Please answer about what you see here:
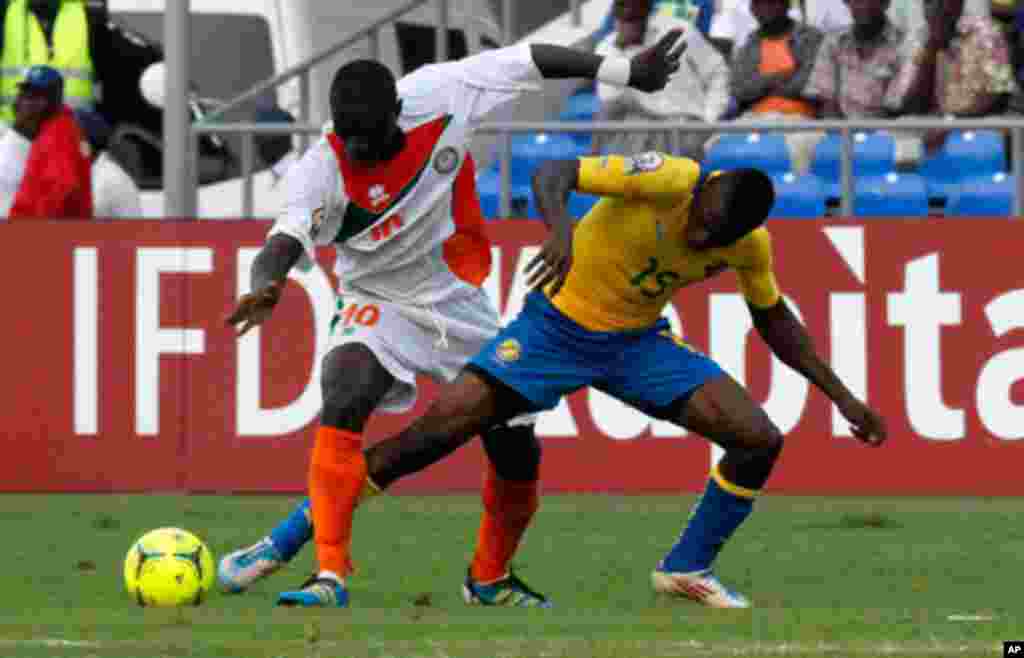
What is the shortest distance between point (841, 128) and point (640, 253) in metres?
5.54

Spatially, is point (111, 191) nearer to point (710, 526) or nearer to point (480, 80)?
point (480, 80)

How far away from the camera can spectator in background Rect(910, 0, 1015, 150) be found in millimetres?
15469

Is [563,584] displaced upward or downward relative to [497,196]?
downward

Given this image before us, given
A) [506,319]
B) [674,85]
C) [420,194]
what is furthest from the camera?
[674,85]

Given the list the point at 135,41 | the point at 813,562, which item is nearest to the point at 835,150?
the point at 813,562

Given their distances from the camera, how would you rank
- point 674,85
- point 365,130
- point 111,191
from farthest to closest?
point 111,191 → point 674,85 → point 365,130

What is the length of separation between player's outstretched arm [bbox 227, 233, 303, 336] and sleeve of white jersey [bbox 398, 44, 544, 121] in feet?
3.11

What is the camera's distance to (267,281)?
849cm

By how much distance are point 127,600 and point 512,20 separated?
32.1 ft

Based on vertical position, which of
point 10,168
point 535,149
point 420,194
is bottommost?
point 10,168

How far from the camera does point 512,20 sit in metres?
18.5

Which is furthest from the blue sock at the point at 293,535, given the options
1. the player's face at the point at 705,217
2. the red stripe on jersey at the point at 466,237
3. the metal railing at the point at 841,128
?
the metal railing at the point at 841,128

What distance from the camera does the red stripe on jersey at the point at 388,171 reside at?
920 cm

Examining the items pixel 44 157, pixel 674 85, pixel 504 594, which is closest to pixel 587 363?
pixel 504 594
